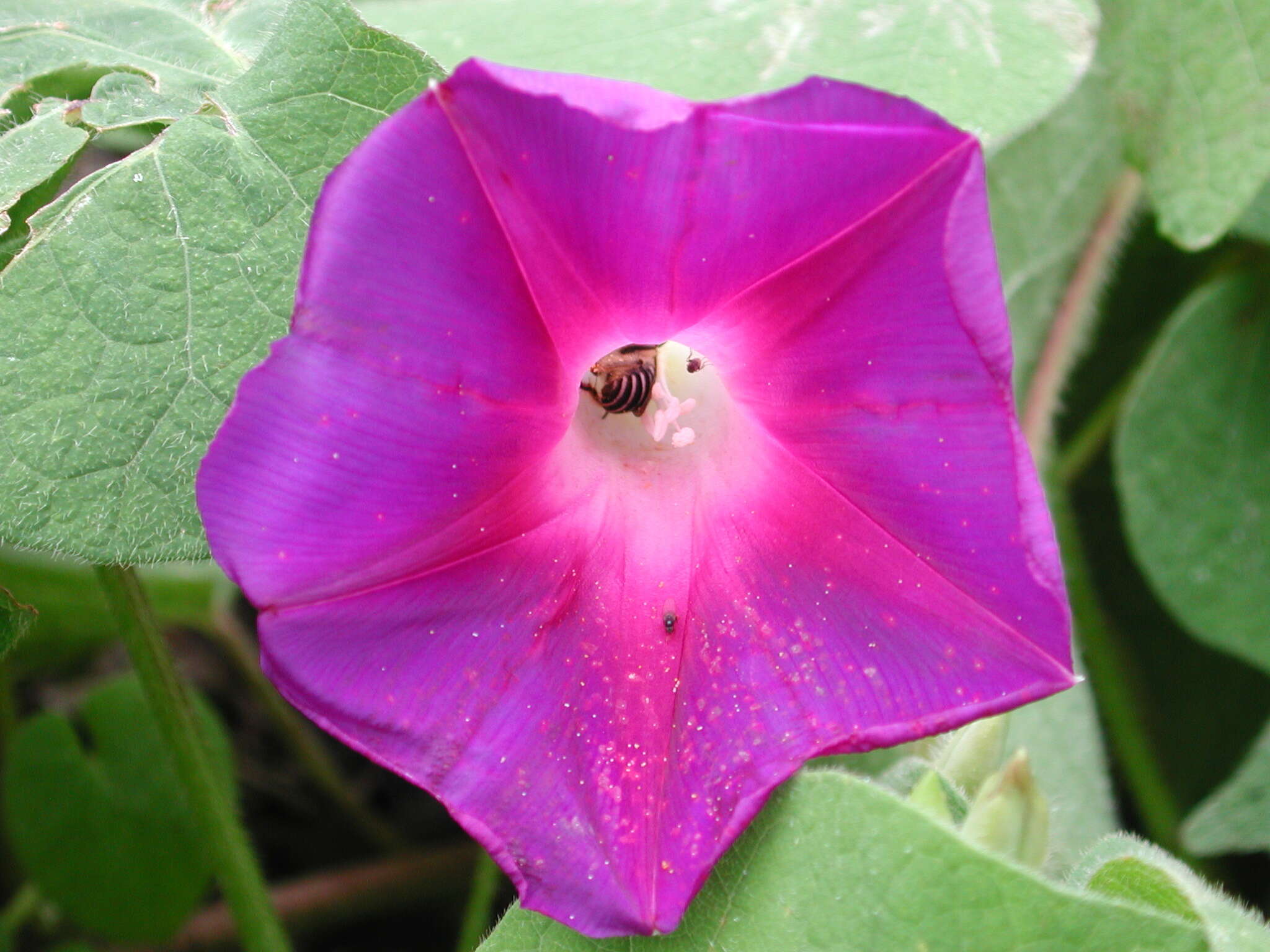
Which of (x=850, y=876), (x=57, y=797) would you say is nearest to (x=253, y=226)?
(x=850, y=876)

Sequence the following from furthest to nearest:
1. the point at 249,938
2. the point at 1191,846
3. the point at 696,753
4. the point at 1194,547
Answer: the point at 1194,547 < the point at 1191,846 < the point at 249,938 < the point at 696,753

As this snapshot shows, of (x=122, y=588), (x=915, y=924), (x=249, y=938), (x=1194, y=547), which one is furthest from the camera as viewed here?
(x=1194, y=547)

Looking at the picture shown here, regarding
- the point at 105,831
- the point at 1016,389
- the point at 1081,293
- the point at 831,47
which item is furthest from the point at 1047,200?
the point at 105,831

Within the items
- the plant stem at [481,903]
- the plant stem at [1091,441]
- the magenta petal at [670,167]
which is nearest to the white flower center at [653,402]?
the magenta petal at [670,167]

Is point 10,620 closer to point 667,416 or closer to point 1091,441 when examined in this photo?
point 667,416

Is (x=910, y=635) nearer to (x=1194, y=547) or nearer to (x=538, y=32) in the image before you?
(x=538, y=32)

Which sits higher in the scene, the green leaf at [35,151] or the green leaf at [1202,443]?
the green leaf at [35,151]

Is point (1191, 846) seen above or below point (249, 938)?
below

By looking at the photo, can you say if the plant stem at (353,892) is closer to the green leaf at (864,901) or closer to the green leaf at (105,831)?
the green leaf at (105,831)
